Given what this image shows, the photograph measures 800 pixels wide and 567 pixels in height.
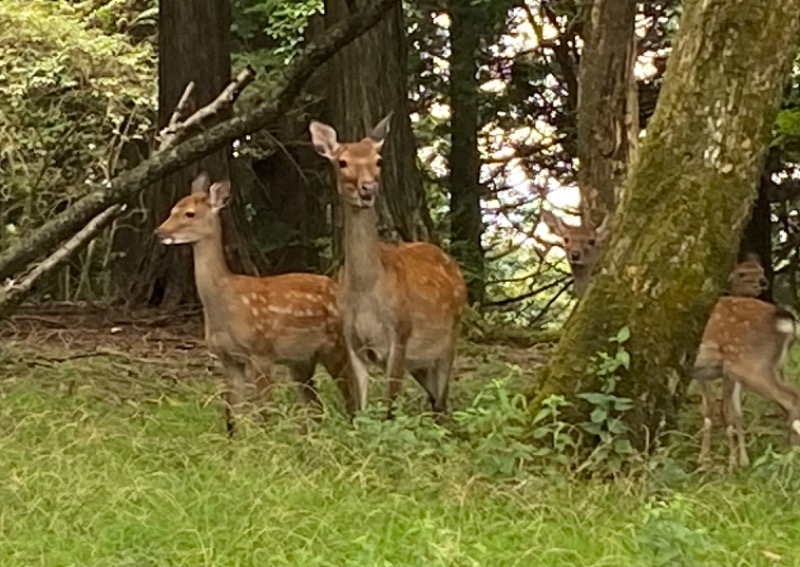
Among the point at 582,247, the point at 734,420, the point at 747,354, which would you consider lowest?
the point at 734,420

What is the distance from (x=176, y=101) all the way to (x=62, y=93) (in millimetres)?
2934

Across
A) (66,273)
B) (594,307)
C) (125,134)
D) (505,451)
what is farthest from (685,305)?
(66,273)

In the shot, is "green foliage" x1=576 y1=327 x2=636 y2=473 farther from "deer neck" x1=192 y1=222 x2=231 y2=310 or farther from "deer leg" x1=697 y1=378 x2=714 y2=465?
"deer neck" x1=192 y1=222 x2=231 y2=310

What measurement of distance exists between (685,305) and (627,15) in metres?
4.29

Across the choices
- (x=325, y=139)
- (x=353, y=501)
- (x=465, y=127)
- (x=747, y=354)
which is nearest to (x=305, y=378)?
(x=325, y=139)

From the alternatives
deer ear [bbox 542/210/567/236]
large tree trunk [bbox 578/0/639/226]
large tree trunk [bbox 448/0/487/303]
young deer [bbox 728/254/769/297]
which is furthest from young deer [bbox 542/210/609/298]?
large tree trunk [bbox 448/0/487/303]

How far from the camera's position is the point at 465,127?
56.0 ft

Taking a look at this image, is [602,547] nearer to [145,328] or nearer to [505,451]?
[505,451]

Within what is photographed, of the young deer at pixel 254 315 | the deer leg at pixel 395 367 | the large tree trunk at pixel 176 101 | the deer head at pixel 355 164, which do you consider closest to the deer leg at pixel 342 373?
the young deer at pixel 254 315

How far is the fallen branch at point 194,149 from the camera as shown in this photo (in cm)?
785

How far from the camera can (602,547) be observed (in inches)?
213

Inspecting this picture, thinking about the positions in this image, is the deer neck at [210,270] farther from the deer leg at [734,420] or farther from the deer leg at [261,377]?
the deer leg at [734,420]

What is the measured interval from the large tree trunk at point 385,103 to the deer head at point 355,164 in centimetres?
287

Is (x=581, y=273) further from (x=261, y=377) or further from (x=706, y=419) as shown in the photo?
(x=261, y=377)
